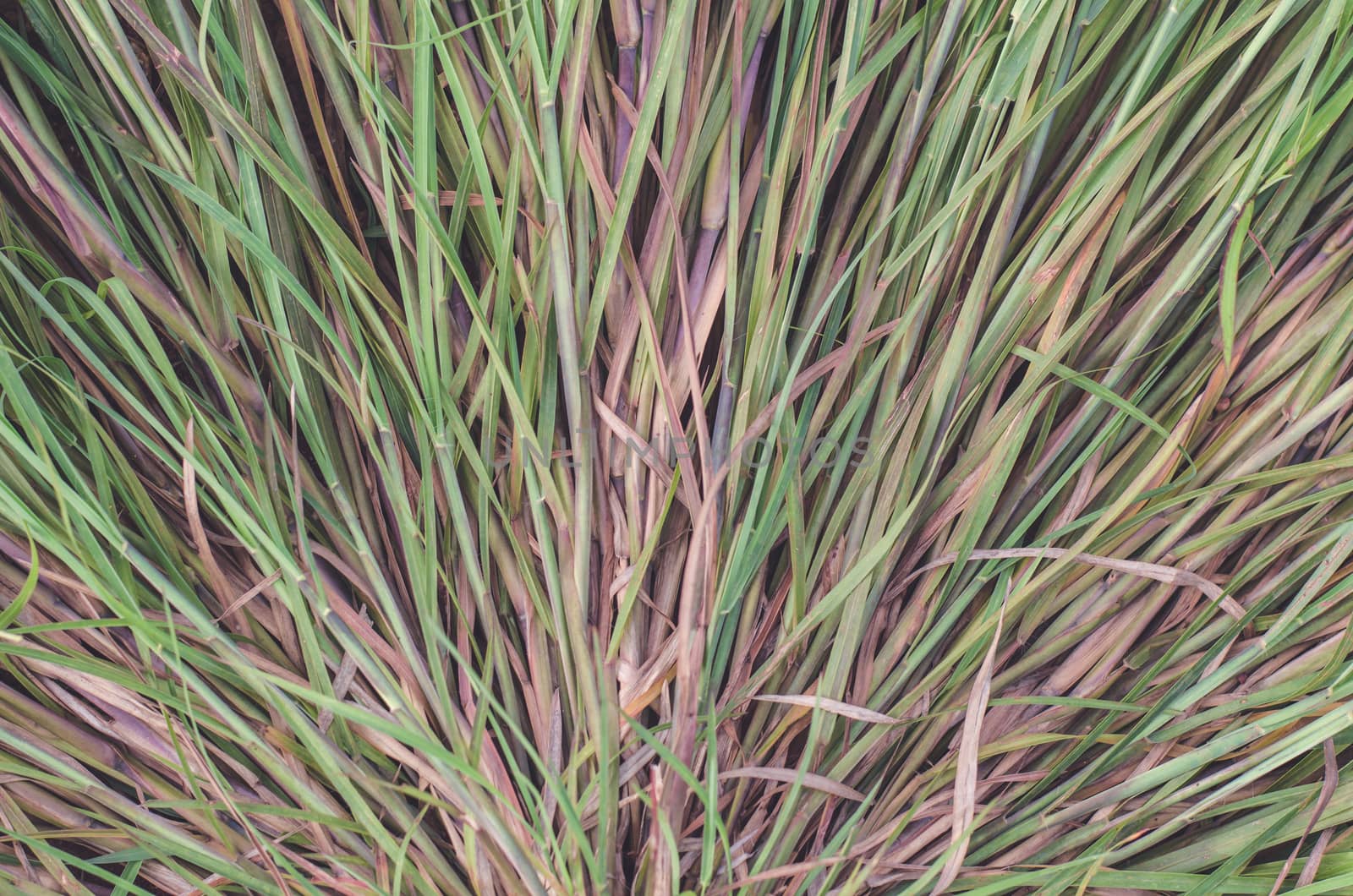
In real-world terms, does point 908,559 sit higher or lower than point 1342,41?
lower

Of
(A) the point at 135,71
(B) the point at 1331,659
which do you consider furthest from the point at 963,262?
(A) the point at 135,71

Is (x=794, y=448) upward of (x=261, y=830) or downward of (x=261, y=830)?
upward

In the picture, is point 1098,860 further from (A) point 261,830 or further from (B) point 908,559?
(A) point 261,830

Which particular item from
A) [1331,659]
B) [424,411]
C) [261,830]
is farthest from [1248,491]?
[261,830]

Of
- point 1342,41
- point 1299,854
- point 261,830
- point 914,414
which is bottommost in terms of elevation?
point 1299,854

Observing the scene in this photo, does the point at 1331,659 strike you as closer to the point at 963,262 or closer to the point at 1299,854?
the point at 1299,854
